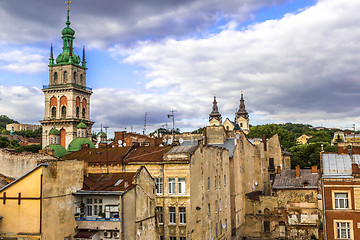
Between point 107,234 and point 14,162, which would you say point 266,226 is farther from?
point 14,162

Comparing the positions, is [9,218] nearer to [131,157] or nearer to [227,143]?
[131,157]

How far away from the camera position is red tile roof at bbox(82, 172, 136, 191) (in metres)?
29.7

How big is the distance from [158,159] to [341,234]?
20.5 meters

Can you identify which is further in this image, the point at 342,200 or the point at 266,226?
the point at 266,226

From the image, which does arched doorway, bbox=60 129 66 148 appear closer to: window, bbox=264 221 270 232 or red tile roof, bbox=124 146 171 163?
window, bbox=264 221 270 232

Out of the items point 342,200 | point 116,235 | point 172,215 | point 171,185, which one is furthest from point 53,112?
point 342,200

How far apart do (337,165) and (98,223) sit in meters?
27.2

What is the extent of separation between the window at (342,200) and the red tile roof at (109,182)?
70.5 ft

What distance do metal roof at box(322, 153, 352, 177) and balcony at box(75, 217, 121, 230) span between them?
24.1 m

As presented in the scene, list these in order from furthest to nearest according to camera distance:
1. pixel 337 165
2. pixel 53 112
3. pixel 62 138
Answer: pixel 53 112 < pixel 62 138 < pixel 337 165

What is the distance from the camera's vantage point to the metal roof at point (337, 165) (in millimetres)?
39938

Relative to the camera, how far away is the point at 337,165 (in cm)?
4094

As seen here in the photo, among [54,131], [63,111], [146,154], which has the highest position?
[63,111]

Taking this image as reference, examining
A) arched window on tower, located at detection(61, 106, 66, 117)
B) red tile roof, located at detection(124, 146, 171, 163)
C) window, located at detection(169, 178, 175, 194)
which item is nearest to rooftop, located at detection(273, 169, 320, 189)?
red tile roof, located at detection(124, 146, 171, 163)
